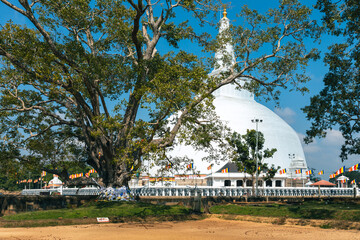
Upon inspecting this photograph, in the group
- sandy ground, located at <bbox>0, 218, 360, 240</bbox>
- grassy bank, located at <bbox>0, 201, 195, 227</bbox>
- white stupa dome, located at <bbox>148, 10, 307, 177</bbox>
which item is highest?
white stupa dome, located at <bbox>148, 10, 307, 177</bbox>

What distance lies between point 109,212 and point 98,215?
0.52 meters

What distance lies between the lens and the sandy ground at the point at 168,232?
12258 millimetres

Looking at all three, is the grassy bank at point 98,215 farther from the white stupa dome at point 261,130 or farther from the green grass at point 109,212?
the white stupa dome at point 261,130

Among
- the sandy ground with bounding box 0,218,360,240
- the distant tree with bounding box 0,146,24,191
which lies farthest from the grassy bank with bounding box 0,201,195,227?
the distant tree with bounding box 0,146,24,191

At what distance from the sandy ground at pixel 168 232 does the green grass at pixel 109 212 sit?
1.37m

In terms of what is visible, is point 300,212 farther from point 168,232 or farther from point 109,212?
point 109,212

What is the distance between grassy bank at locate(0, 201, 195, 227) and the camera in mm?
15672

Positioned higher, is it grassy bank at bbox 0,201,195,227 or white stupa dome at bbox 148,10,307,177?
white stupa dome at bbox 148,10,307,177

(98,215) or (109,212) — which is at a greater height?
(109,212)

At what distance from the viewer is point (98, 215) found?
56.2 feet

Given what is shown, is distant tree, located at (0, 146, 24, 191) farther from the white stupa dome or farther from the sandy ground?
the white stupa dome

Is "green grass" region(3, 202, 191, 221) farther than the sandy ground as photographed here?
Yes

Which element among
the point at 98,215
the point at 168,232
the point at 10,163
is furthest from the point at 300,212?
the point at 10,163

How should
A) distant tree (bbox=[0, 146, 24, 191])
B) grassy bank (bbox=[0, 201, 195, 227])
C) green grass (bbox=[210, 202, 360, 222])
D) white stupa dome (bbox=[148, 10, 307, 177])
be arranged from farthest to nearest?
white stupa dome (bbox=[148, 10, 307, 177]), distant tree (bbox=[0, 146, 24, 191]), green grass (bbox=[210, 202, 360, 222]), grassy bank (bbox=[0, 201, 195, 227])
